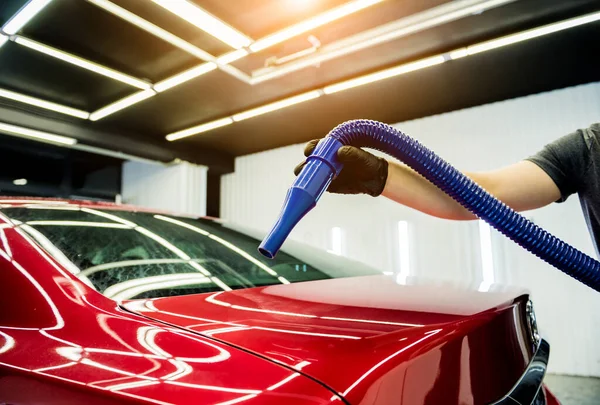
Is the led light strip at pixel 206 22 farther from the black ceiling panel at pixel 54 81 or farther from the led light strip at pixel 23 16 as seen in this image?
the black ceiling panel at pixel 54 81

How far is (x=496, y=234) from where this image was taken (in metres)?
4.16

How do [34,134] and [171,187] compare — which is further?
[171,187]

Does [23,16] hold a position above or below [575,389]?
above

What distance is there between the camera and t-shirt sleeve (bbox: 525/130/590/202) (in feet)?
3.51

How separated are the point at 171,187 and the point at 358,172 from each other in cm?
600

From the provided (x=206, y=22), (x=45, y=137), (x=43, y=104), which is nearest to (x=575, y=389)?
(x=206, y=22)

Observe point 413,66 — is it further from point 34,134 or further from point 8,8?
point 34,134

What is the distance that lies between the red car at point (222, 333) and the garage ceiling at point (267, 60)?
8.44ft

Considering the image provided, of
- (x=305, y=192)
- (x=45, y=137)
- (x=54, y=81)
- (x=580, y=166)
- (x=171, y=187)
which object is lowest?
(x=305, y=192)

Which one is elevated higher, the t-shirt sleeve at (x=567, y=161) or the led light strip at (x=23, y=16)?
the led light strip at (x=23, y=16)

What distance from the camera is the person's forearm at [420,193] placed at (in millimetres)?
1036

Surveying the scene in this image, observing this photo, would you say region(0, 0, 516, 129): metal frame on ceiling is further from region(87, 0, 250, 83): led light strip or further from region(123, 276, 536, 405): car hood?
region(123, 276, 536, 405): car hood

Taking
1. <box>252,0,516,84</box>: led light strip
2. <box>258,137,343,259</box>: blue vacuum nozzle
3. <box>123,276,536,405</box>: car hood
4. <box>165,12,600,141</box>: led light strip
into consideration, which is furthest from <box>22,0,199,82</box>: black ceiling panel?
<box>123,276,536,405</box>: car hood

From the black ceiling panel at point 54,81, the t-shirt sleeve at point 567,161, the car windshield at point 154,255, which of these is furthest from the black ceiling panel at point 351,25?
the car windshield at point 154,255
